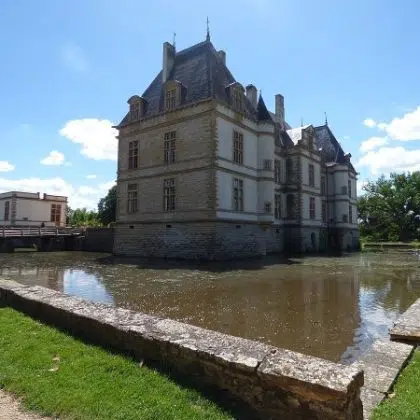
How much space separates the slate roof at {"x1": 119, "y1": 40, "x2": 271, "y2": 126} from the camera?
2294 cm

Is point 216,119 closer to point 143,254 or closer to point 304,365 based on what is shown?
point 143,254

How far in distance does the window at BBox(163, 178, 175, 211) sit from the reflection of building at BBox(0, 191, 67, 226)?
29.6m

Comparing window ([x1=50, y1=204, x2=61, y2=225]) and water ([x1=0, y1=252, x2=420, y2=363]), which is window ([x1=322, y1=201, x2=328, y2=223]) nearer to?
water ([x1=0, y1=252, x2=420, y2=363])

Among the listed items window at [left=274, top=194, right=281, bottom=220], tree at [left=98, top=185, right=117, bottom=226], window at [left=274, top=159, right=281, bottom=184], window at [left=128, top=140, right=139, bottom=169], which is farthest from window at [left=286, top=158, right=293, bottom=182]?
tree at [left=98, top=185, right=117, bottom=226]

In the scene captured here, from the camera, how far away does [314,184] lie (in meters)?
33.4

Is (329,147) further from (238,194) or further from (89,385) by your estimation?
(89,385)

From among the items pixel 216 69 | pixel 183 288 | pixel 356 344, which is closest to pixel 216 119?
pixel 216 69

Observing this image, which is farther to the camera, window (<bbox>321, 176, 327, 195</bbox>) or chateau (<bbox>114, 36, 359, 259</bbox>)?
window (<bbox>321, 176, 327, 195</bbox>)

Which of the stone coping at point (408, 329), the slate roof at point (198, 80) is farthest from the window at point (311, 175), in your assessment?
the stone coping at point (408, 329)

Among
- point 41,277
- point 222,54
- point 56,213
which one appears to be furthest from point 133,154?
point 56,213

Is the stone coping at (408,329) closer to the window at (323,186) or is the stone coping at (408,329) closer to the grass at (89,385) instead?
the grass at (89,385)

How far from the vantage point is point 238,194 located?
23.8 meters

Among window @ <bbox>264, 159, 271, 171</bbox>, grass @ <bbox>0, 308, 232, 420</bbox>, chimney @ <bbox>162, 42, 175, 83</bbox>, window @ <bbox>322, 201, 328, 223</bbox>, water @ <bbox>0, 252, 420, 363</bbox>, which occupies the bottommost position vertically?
water @ <bbox>0, 252, 420, 363</bbox>

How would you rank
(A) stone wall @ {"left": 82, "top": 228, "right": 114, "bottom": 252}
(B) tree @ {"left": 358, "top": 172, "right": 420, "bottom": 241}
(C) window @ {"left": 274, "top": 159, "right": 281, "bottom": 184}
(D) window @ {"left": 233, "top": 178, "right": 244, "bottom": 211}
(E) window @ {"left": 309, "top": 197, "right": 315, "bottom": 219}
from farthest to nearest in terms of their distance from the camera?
(B) tree @ {"left": 358, "top": 172, "right": 420, "bottom": 241} < (E) window @ {"left": 309, "top": 197, "right": 315, "bottom": 219} < (A) stone wall @ {"left": 82, "top": 228, "right": 114, "bottom": 252} < (C) window @ {"left": 274, "top": 159, "right": 281, "bottom": 184} < (D) window @ {"left": 233, "top": 178, "right": 244, "bottom": 211}
